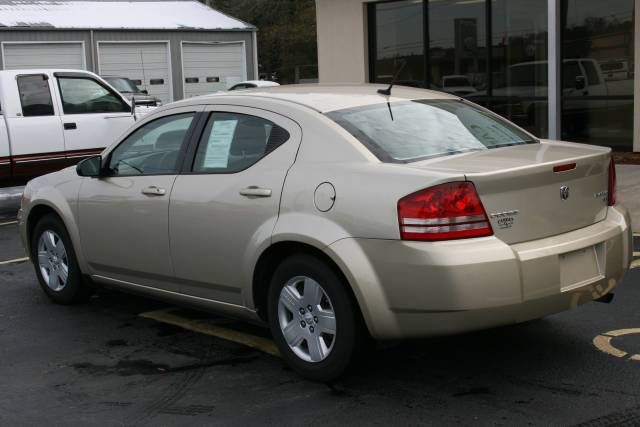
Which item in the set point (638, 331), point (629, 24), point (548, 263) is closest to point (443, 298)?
point (548, 263)

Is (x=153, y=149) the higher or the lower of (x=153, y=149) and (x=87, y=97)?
the lower

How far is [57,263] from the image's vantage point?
6.58 m

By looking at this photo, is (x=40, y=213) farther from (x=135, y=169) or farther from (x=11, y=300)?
(x=135, y=169)

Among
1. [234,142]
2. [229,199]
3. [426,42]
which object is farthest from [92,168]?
[426,42]

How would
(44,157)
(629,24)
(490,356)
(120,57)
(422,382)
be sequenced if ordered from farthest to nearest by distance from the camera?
(120,57) → (629,24) → (44,157) → (490,356) → (422,382)

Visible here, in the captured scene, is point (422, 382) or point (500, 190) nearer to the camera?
point (500, 190)

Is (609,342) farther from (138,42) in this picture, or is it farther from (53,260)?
(138,42)

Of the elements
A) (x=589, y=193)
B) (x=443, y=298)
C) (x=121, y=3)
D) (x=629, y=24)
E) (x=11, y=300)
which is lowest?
(x=11, y=300)

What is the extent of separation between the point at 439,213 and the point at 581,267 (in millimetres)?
882

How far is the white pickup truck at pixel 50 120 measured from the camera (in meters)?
11.6

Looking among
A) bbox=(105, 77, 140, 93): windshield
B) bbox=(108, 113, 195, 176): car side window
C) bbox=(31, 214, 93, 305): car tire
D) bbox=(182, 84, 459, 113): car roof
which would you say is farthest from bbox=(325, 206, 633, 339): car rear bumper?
bbox=(105, 77, 140, 93): windshield

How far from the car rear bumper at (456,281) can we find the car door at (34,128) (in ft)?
26.8

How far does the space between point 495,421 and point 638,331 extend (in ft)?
5.58

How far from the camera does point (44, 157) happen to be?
11.8 meters
